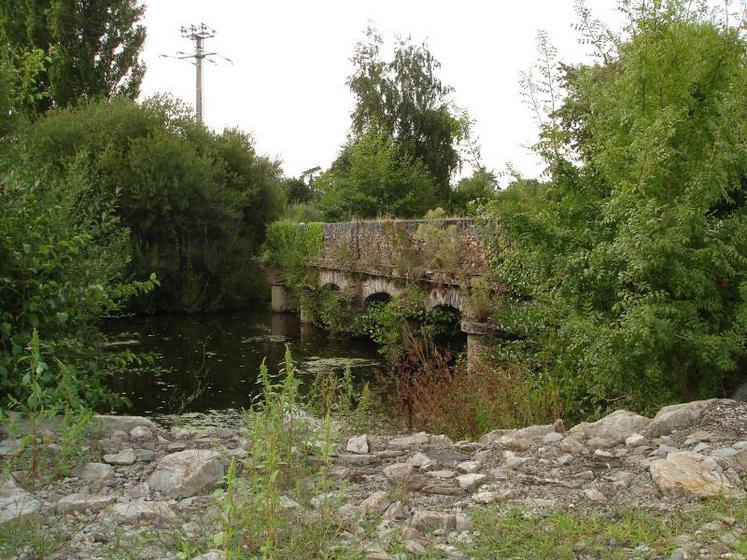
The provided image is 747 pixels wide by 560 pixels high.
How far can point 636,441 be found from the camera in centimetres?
395

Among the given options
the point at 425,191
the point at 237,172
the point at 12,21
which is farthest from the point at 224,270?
the point at 12,21

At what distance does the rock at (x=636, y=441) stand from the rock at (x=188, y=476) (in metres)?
2.19

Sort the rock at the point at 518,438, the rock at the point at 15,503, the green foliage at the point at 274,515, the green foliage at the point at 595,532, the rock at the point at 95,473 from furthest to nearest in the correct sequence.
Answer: the rock at the point at 518,438 → the rock at the point at 95,473 → the rock at the point at 15,503 → the green foliage at the point at 595,532 → the green foliage at the point at 274,515

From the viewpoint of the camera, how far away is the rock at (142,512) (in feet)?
9.64

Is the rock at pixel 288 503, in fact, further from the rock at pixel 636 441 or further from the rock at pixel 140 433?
the rock at pixel 636 441

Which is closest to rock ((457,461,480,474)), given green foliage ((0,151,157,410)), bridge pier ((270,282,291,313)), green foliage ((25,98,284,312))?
green foliage ((0,151,157,410))

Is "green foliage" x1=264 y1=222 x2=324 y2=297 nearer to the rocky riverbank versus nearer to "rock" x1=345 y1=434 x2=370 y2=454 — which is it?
"rock" x1=345 y1=434 x2=370 y2=454

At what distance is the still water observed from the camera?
1091 cm

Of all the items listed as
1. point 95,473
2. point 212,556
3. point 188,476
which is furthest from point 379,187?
point 212,556

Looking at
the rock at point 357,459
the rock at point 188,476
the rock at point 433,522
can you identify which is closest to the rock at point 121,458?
the rock at point 188,476

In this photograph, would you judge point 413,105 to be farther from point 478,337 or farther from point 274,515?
point 274,515

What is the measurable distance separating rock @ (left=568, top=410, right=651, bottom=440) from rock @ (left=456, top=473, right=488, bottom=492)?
994mm

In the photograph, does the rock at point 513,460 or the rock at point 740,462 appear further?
the rock at point 513,460

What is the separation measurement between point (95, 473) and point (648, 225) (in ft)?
12.6
